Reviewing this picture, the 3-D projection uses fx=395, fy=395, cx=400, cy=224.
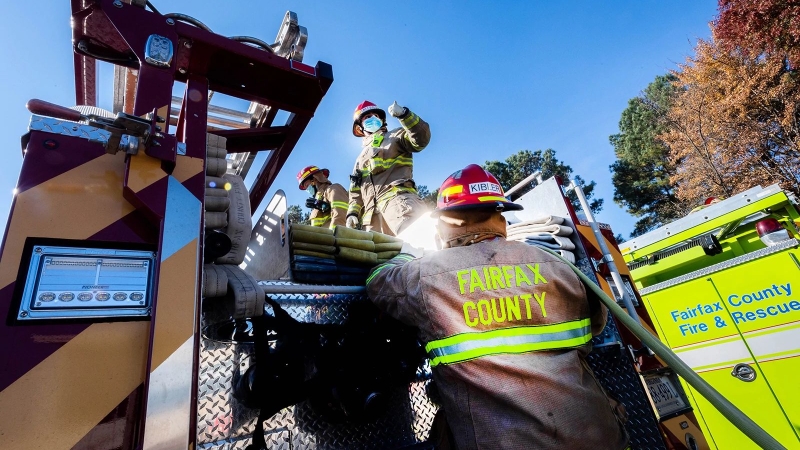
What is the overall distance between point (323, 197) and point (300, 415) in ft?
16.7

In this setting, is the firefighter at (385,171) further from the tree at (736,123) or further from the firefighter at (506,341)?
the tree at (736,123)

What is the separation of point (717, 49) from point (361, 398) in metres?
22.4

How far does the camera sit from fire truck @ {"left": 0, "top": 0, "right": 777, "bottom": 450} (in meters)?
0.92

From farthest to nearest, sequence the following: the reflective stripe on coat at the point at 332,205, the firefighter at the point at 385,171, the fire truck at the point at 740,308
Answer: the reflective stripe on coat at the point at 332,205
the firefighter at the point at 385,171
the fire truck at the point at 740,308

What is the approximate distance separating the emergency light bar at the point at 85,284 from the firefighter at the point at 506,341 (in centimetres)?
106

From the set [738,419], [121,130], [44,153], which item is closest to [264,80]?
[121,130]

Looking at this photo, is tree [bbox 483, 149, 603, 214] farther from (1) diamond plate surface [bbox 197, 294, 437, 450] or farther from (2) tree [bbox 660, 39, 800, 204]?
(1) diamond plate surface [bbox 197, 294, 437, 450]

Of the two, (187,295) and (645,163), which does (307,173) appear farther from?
(645,163)

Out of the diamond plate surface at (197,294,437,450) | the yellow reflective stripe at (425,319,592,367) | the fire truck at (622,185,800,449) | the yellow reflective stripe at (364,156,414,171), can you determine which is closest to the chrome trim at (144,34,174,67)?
the diamond plate surface at (197,294,437,450)

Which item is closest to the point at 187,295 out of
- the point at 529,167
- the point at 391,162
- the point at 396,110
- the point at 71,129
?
the point at 71,129

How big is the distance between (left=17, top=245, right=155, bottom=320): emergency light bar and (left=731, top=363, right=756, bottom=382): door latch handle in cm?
471

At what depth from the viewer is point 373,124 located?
4.83 metres

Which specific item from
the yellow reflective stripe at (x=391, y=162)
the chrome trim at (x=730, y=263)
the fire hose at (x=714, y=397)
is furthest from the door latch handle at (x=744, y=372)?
the yellow reflective stripe at (x=391, y=162)

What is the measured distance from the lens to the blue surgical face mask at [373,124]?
4.83m
